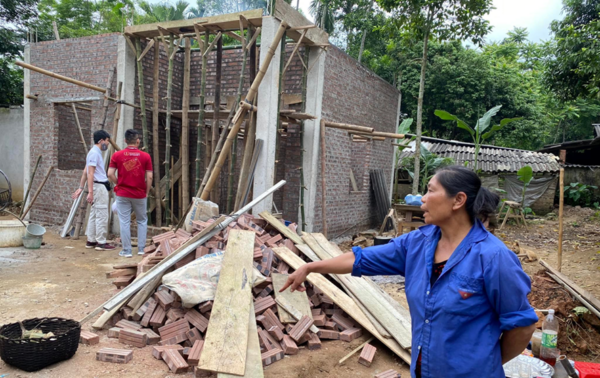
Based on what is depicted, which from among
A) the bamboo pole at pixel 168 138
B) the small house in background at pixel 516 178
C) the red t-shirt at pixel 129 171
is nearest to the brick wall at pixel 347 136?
the bamboo pole at pixel 168 138

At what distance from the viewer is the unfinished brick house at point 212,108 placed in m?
7.16

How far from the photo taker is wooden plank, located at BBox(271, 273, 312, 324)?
4.19 meters

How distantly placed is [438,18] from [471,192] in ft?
34.3

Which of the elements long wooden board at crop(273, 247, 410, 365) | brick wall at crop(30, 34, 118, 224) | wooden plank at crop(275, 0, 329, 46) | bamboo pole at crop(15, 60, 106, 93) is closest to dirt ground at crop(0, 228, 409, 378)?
long wooden board at crop(273, 247, 410, 365)

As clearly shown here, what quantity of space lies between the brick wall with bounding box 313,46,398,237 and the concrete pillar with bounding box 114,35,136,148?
151 inches

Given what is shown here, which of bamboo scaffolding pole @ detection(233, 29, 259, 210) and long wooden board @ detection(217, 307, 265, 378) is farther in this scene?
bamboo scaffolding pole @ detection(233, 29, 259, 210)

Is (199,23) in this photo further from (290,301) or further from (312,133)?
(290,301)

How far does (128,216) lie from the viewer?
21.4 ft

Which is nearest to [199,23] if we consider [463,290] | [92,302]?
[92,302]

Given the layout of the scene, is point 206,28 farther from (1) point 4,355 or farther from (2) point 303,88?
(1) point 4,355

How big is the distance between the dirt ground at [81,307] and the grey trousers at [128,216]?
1.05ft

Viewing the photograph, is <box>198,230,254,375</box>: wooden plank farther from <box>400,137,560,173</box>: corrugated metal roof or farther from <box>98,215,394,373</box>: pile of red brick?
<box>400,137,560,173</box>: corrugated metal roof

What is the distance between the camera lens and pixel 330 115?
8570 mm

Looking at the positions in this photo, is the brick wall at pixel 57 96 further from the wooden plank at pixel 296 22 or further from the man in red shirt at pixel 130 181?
the wooden plank at pixel 296 22
